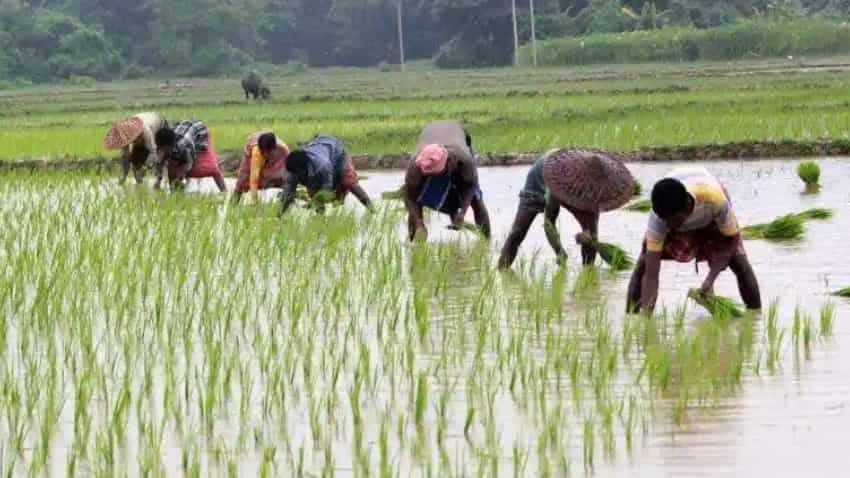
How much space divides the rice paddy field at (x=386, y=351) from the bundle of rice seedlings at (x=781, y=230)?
0.06 m

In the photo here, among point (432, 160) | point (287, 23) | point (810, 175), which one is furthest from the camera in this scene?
point (287, 23)

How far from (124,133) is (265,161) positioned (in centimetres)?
176

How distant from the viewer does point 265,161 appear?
1005 cm

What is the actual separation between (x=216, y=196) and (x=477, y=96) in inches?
564

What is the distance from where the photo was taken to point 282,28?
2315 inches

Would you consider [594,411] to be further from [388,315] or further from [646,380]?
[388,315]

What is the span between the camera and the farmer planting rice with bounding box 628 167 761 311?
5.49 m

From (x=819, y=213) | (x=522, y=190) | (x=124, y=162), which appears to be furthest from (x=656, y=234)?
(x=124, y=162)

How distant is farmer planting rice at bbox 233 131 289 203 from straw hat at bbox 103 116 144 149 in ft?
4.63

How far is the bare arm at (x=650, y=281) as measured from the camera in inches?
225

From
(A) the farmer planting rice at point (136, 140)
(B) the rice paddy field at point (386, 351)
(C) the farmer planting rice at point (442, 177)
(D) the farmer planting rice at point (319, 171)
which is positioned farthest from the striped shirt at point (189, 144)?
(C) the farmer planting rice at point (442, 177)

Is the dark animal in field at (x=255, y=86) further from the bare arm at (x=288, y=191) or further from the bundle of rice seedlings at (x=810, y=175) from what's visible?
the bare arm at (x=288, y=191)

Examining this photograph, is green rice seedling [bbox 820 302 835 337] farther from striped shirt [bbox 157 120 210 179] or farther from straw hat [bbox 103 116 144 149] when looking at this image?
straw hat [bbox 103 116 144 149]

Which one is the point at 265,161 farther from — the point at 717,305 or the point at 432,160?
the point at 717,305
